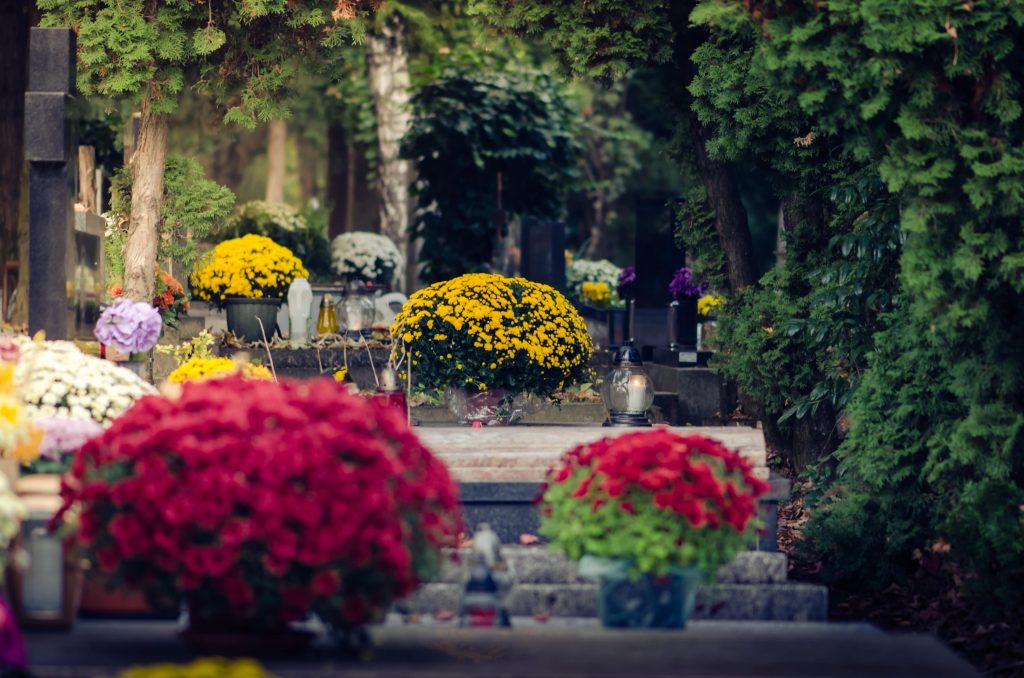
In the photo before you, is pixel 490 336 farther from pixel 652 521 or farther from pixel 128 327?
pixel 652 521

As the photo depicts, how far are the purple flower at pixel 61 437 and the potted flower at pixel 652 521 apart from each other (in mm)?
2310

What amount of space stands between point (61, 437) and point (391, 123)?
1856 centimetres

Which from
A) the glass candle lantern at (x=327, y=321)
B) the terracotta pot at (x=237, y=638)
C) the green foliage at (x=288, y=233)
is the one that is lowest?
the terracotta pot at (x=237, y=638)

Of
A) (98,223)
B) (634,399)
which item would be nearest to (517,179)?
(98,223)

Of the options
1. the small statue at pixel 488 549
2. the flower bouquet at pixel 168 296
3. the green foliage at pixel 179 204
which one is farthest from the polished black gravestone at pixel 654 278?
the small statue at pixel 488 549

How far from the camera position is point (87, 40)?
13.4 m

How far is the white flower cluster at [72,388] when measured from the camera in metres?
7.75

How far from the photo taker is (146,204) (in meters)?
14.1

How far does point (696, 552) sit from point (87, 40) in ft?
31.2

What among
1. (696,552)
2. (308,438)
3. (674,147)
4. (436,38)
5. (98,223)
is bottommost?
(696,552)

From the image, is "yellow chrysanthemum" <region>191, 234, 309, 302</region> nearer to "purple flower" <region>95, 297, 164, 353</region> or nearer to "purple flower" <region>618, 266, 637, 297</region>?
"purple flower" <region>618, 266, 637, 297</region>

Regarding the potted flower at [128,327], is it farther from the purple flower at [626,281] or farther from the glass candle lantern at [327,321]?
the purple flower at [626,281]

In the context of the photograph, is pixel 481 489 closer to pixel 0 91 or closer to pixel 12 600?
pixel 12 600

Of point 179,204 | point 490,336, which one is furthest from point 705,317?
point 490,336
